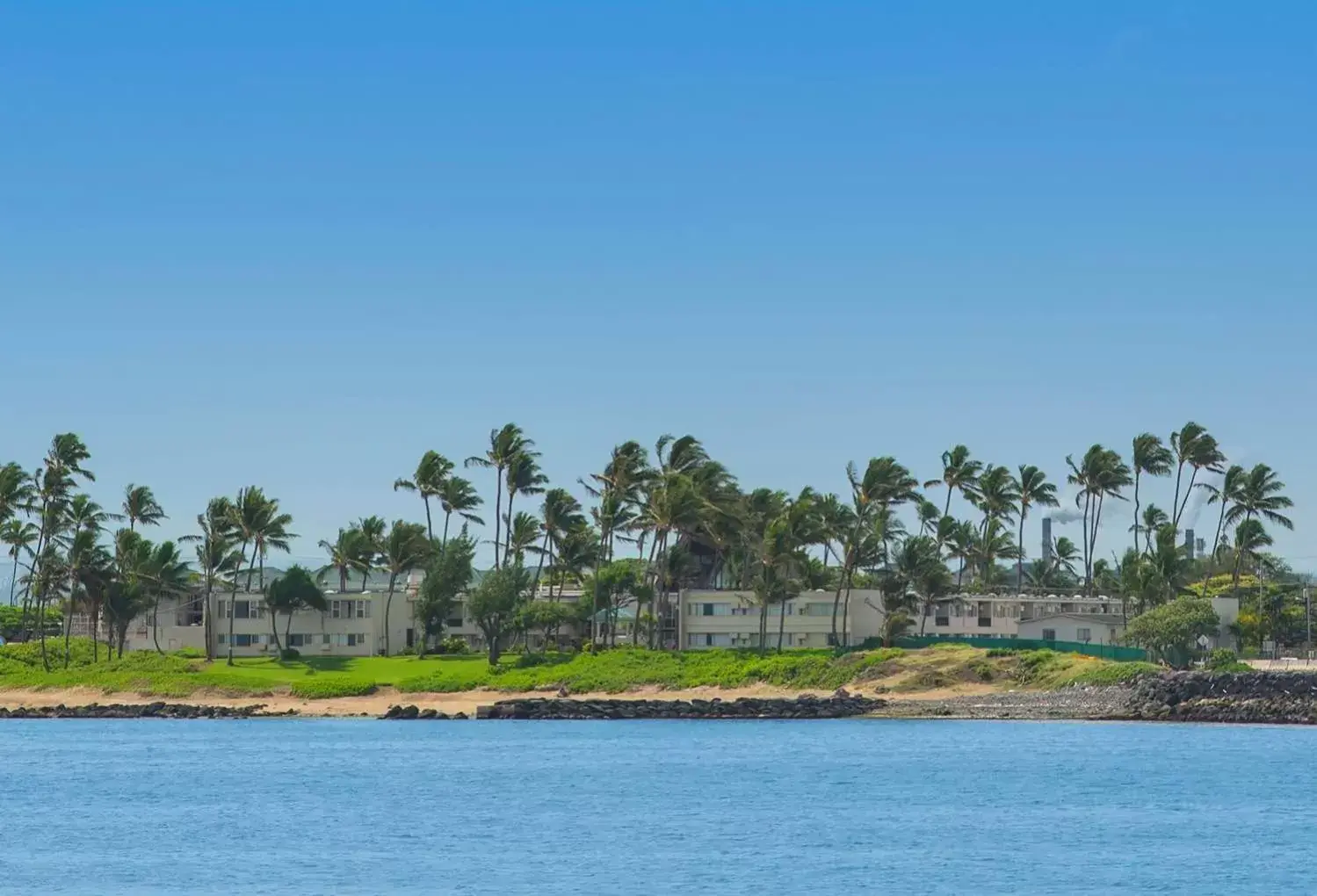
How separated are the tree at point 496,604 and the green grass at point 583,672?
198 centimetres

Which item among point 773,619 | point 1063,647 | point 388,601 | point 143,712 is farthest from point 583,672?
point 1063,647

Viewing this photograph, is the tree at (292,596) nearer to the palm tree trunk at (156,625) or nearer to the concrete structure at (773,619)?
the palm tree trunk at (156,625)

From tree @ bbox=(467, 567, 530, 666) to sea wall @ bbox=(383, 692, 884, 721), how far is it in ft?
36.5

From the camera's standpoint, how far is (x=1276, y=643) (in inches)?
5787

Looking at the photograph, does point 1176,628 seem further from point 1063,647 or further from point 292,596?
point 292,596

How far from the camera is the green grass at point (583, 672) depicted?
114 metres

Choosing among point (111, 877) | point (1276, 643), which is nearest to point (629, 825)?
point (111, 877)

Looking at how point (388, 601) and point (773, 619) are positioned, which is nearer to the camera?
point (773, 619)

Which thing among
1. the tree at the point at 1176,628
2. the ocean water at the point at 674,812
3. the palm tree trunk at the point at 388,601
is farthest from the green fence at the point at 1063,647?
the palm tree trunk at the point at 388,601

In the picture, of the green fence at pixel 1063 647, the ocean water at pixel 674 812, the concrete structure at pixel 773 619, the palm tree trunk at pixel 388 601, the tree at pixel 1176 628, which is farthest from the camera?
the palm tree trunk at pixel 388 601

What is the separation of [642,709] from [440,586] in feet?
76.2

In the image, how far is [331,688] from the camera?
395ft

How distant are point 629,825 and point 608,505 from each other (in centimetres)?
7175

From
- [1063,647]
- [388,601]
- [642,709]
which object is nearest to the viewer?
[642,709]
